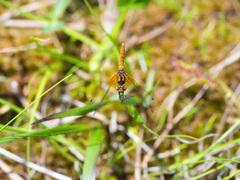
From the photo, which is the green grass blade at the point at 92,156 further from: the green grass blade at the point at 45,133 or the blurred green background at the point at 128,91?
the green grass blade at the point at 45,133

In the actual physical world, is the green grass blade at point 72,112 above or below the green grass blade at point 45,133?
above

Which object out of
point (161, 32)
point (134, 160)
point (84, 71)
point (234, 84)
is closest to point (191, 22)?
point (161, 32)

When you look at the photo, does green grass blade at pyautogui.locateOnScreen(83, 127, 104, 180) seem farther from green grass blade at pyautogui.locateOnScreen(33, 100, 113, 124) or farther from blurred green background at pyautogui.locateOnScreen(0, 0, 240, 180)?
green grass blade at pyautogui.locateOnScreen(33, 100, 113, 124)

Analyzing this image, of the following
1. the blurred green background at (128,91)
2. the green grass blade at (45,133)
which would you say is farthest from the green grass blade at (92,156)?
the green grass blade at (45,133)

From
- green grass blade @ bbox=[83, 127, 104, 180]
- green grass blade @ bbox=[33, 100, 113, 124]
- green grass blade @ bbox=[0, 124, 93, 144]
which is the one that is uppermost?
green grass blade @ bbox=[33, 100, 113, 124]

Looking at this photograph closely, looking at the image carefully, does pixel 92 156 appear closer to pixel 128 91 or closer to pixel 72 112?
pixel 72 112

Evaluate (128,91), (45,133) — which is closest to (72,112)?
(45,133)

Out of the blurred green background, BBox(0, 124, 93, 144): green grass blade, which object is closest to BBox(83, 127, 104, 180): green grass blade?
the blurred green background

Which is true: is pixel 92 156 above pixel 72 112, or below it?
below

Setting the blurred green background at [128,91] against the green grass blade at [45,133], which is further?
the blurred green background at [128,91]

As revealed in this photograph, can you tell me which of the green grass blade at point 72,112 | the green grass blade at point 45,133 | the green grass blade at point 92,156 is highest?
the green grass blade at point 72,112
